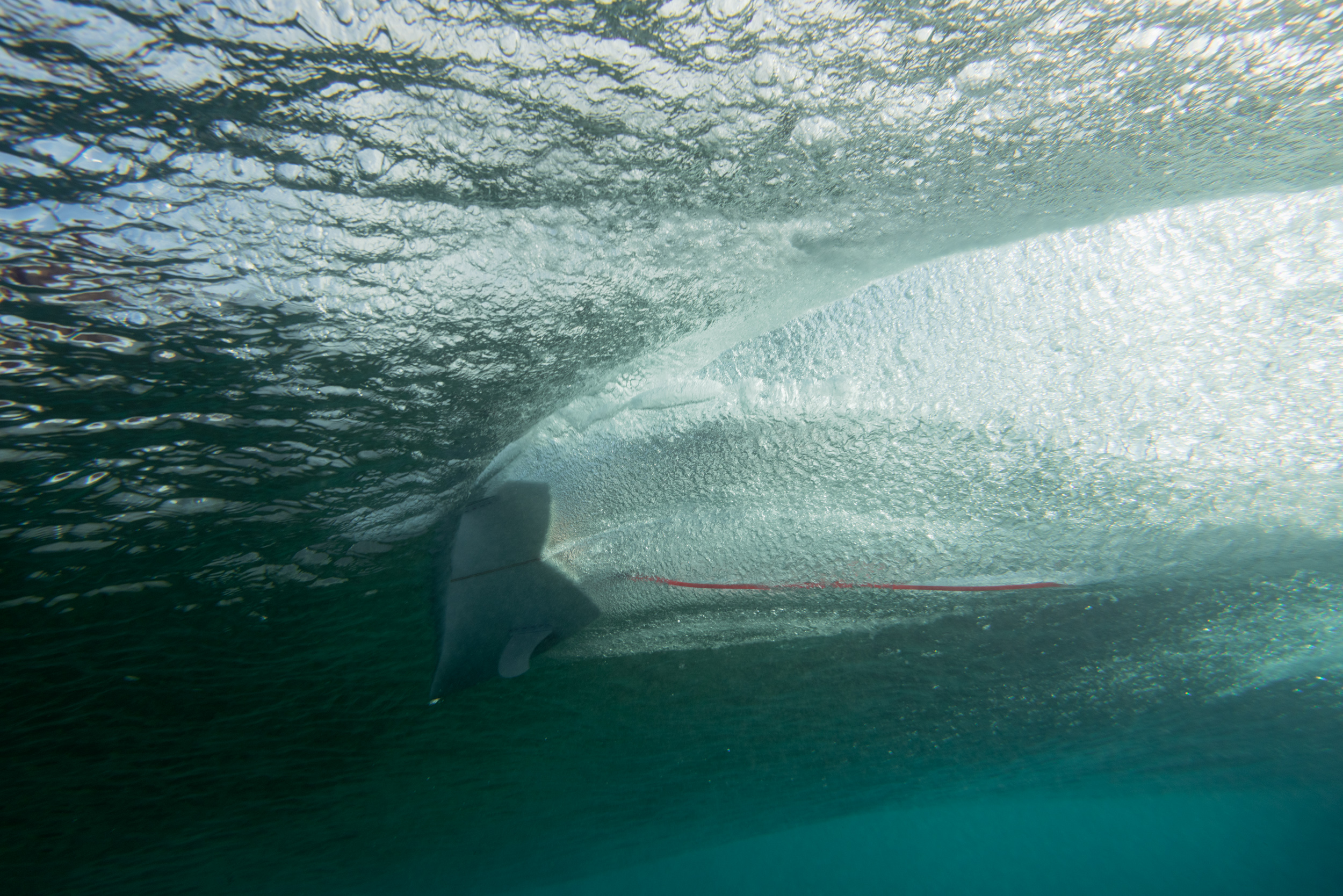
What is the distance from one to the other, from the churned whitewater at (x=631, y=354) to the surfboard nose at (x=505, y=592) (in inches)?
0.5

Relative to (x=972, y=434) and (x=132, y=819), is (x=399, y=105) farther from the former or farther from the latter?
(x=132, y=819)

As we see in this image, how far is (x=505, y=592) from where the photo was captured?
1590 mm

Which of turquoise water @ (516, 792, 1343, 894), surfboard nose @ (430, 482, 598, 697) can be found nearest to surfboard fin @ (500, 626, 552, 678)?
surfboard nose @ (430, 482, 598, 697)

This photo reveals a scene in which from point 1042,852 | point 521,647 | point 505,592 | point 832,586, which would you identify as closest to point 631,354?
point 505,592

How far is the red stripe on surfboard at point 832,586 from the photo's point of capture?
1.58m

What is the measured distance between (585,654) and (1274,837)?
34.3 ft

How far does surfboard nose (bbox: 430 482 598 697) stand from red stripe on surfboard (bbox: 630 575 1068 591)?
0.26m

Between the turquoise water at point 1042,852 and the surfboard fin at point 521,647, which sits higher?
the surfboard fin at point 521,647

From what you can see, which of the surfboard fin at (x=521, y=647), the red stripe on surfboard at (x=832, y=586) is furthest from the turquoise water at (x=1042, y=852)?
the surfboard fin at (x=521, y=647)

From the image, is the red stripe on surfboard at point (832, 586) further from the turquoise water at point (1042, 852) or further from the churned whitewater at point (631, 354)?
the turquoise water at point (1042, 852)

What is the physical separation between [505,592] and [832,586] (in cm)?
101

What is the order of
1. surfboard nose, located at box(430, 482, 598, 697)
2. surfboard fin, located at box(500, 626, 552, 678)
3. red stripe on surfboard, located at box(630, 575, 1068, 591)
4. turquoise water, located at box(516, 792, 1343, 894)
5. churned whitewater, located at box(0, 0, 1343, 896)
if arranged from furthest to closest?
turquoise water, located at box(516, 792, 1343, 894)
surfboard fin, located at box(500, 626, 552, 678)
red stripe on surfboard, located at box(630, 575, 1068, 591)
surfboard nose, located at box(430, 482, 598, 697)
churned whitewater, located at box(0, 0, 1343, 896)

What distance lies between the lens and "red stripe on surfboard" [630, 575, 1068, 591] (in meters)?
1.58

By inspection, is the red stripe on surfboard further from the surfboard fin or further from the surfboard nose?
the surfboard fin
